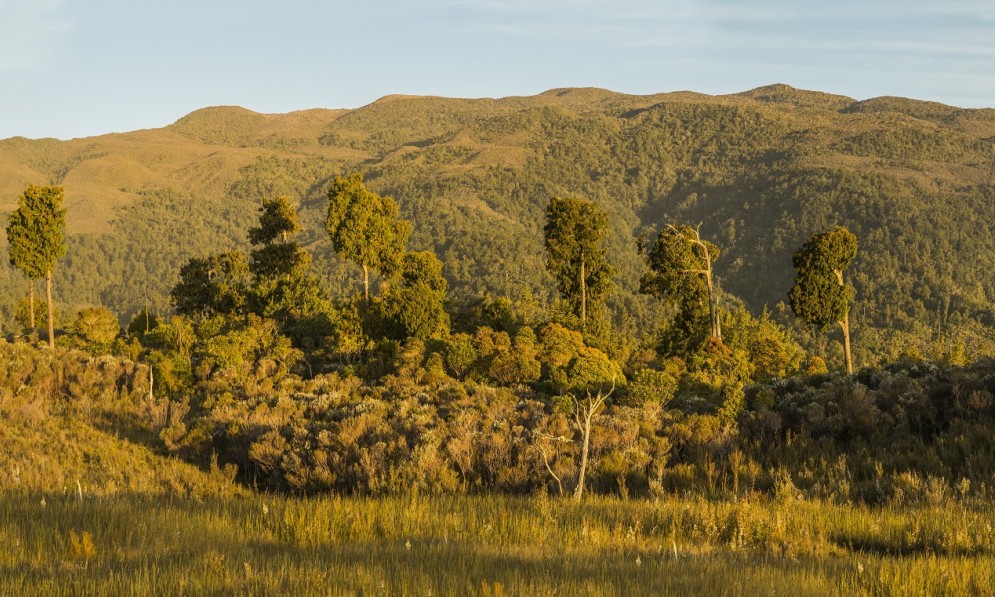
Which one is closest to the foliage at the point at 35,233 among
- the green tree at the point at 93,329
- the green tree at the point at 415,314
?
the green tree at the point at 93,329

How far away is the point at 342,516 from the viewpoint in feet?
21.9

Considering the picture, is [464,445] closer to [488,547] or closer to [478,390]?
[488,547]

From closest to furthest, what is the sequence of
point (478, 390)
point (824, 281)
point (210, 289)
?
point (478, 390)
point (824, 281)
point (210, 289)

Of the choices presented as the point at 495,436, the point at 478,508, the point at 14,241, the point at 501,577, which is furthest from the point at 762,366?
the point at 14,241

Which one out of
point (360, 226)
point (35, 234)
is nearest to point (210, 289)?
point (35, 234)

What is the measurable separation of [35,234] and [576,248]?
91.3ft

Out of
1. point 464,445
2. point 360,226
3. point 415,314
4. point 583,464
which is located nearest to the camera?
point 583,464

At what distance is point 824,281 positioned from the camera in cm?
3150

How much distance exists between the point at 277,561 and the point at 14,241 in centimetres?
3954

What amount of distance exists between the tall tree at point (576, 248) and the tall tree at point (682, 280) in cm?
298

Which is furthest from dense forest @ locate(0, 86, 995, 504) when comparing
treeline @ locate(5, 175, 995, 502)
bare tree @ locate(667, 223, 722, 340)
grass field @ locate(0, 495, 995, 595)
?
grass field @ locate(0, 495, 995, 595)

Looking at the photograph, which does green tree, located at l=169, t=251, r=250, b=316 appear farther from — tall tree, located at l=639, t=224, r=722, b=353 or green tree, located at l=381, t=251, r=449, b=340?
tall tree, located at l=639, t=224, r=722, b=353

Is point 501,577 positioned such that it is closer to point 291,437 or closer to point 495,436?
point 495,436

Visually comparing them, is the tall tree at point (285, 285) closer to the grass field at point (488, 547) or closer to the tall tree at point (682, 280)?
the tall tree at point (682, 280)
